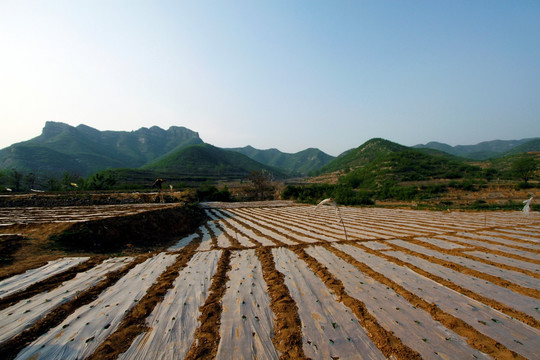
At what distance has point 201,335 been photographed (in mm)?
3443

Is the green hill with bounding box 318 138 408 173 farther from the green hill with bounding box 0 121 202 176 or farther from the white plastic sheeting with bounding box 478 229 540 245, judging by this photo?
the green hill with bounding box 0 121 202 176

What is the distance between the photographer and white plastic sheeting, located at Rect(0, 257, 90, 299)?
4791mm

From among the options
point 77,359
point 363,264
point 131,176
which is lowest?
point 363,264

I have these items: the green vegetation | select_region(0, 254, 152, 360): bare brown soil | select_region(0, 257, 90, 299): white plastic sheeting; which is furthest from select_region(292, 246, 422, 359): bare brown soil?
the green vegetation

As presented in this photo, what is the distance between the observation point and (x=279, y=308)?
4.17 metres

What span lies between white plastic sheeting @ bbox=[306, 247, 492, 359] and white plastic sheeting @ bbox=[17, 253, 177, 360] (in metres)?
4.59

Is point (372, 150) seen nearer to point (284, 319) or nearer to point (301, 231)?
point (301, 231)

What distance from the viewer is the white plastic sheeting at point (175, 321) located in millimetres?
3074

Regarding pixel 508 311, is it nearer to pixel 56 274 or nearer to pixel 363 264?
pixel 363 264

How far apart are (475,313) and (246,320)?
408 centimetres

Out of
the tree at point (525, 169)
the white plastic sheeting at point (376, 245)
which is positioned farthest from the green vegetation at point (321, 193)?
the tree at point (525, 169)

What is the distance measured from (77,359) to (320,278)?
476 centimetres

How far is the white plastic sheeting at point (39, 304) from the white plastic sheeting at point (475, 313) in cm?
727

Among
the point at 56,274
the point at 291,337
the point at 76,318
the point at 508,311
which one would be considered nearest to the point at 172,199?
the point at 56,274
